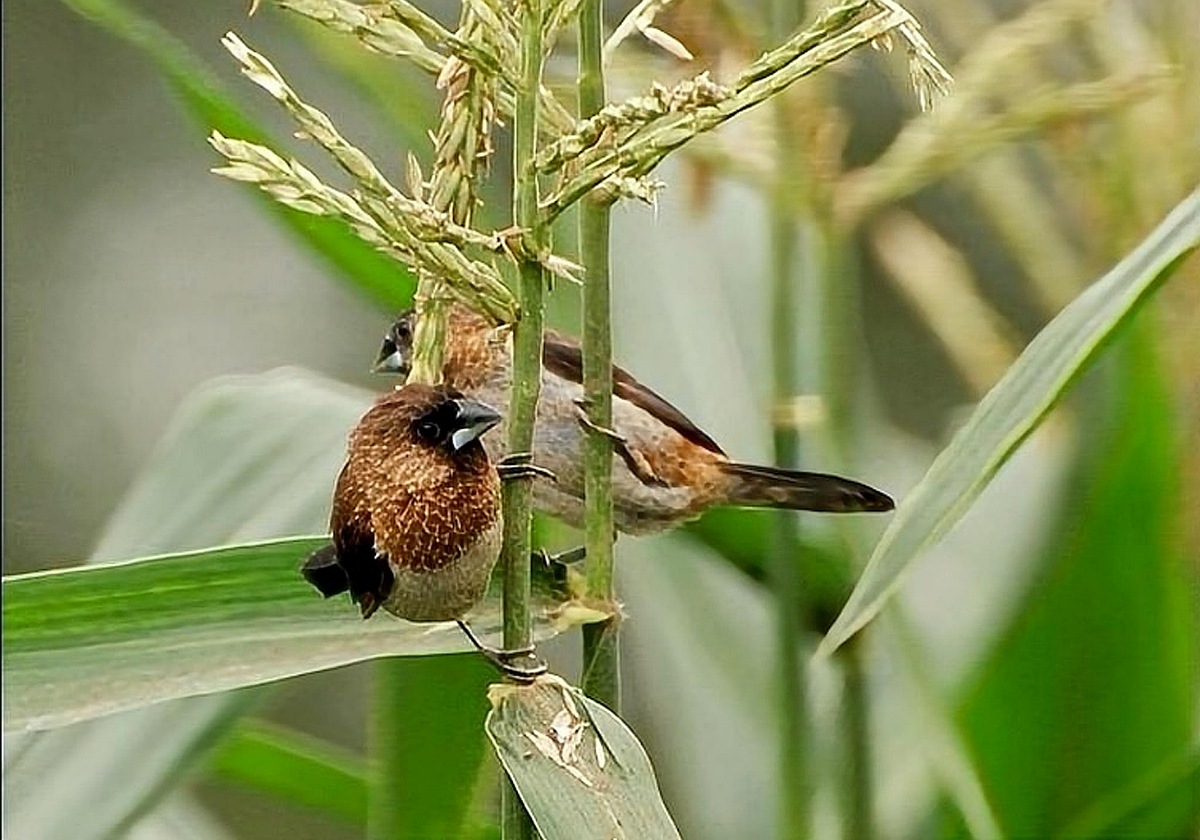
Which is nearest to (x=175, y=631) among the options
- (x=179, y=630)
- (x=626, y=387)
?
(x=179, y=630)

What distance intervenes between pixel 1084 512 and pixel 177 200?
1.94 metres

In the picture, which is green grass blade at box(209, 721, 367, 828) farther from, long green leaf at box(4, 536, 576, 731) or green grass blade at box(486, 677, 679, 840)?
green grass blade at box(486, 677, 679, 840)

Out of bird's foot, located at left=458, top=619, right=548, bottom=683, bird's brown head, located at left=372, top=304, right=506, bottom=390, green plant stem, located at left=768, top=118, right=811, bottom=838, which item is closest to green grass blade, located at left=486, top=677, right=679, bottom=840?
bird's foot, located at left=458, top=619, right=548, bottom=683

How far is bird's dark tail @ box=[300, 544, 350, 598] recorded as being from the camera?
482 mm

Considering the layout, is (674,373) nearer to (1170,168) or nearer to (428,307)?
(1170,168)

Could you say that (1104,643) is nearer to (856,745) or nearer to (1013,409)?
(856,745)

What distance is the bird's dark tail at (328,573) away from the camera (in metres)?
0.48

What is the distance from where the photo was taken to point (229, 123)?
759mm

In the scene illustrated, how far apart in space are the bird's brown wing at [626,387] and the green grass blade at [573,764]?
0.35m

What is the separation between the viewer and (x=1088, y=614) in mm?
771

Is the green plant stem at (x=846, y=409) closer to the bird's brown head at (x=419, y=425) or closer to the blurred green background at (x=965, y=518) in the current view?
the blurred green background at (x=965, y=518)

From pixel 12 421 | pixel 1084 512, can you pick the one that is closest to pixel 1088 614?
pixel 1084 512

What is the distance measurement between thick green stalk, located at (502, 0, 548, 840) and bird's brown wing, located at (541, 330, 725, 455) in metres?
0.37

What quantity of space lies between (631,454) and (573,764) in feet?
1.01
